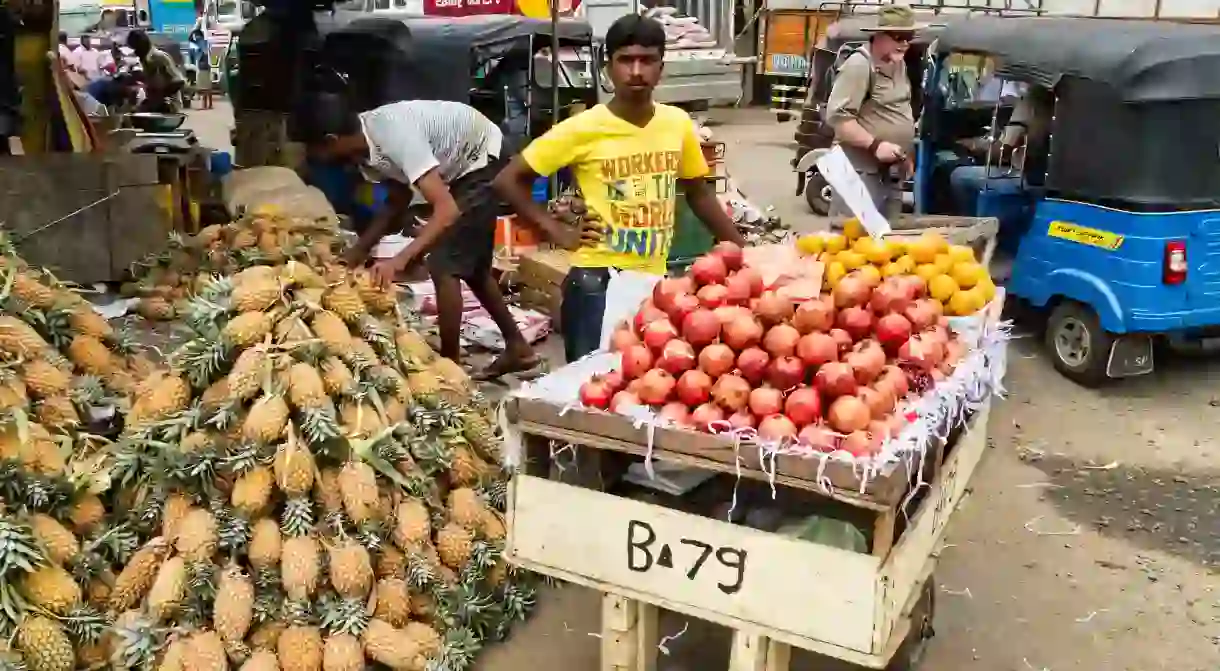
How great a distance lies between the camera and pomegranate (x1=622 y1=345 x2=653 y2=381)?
10.5ft

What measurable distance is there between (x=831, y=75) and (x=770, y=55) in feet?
30.2

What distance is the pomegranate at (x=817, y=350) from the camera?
314 cm

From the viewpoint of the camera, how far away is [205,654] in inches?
129

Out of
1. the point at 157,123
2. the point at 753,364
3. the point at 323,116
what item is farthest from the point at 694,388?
the point at 157,123

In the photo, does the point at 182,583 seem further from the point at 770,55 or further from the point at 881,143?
the point at 770,55

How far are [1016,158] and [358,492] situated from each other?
587cm

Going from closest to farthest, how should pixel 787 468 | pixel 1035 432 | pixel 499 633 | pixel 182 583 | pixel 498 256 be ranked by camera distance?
pixel 787 468 → pixel 182 583 → pixel 499 633 → pixel 1035 432 → pixel 498 256

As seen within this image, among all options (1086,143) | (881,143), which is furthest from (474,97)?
(1086,143)

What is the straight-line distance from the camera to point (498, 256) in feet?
28.6

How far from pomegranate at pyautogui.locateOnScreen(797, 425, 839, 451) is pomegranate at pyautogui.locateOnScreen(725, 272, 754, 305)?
25.8 inches

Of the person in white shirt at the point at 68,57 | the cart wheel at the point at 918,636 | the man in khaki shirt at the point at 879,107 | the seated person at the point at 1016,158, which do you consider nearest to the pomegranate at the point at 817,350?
Result: the cart wheel at the point at 918,636

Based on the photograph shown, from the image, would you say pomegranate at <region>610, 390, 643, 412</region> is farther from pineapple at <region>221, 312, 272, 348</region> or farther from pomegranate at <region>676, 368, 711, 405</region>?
pineapple at <region>221, 312, 272, 348</region>

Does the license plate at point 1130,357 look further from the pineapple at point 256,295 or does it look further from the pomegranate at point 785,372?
the pineapple at point 256,295

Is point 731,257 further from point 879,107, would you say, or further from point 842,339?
point 879,107
